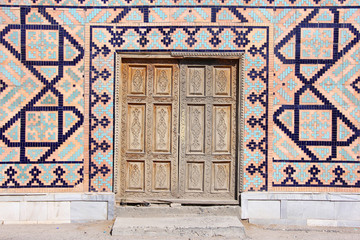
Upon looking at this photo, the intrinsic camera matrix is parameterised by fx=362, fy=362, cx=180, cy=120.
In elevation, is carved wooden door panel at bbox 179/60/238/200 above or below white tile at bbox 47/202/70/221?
above

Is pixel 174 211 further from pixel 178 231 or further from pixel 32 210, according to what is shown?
pixel 32 210

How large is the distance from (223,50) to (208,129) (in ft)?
4.09

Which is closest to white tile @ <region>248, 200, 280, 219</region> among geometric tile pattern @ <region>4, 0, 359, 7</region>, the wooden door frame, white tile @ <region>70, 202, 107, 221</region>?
the wooden door frame

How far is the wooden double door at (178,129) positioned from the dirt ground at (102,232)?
0.67 m

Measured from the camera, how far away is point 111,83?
5.56 meters

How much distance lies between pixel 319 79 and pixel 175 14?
242 cm

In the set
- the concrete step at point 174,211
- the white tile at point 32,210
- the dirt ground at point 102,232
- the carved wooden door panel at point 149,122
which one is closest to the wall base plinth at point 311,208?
the dirt ground at point 102,232

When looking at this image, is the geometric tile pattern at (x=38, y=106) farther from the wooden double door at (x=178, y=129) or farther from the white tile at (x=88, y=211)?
the wooden double door at (x=178, y=129)

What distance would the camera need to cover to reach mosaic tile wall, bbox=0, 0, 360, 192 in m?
5.54

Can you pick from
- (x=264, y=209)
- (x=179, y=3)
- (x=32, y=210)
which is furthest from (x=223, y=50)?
(x=32, y=210)

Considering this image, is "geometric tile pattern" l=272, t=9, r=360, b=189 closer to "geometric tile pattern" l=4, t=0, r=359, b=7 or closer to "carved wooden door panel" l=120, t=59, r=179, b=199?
"geometric tile pattern" l=4, t=0, r=359, b=7

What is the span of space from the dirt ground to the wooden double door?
67cm

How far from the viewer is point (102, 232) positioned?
517 centimetres

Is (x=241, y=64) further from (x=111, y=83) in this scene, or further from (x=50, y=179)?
(x=50, y=179)
